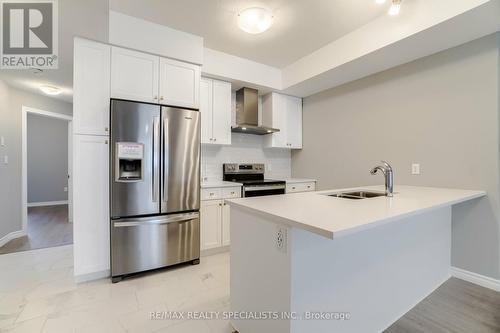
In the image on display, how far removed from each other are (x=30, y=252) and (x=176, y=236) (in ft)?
7.07

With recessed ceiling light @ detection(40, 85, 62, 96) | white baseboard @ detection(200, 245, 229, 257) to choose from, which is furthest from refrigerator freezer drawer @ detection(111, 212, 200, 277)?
recessed ceiling light @ detection(40, 85, 62, 96)

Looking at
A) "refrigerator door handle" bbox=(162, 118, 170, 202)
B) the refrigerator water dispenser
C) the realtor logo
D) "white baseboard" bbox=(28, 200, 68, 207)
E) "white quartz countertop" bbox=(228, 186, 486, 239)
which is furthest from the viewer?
"white baseboard" bbox=(28, 200, 68, 207)

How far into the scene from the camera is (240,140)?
156 inches

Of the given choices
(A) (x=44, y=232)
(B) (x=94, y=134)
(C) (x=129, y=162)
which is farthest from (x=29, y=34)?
(A) (x=44, y=232)

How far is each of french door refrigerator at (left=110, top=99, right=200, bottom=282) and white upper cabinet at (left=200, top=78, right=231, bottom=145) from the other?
24.1 inches

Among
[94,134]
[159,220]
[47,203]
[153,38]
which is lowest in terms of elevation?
[47,203]

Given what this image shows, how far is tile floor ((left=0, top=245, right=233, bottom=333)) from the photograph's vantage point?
1704mm

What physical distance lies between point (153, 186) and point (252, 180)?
174 cm

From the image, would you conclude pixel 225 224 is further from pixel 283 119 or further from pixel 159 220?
pixel 283 119

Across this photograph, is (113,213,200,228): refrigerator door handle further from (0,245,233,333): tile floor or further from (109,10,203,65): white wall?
(109,10,203,65): white wall

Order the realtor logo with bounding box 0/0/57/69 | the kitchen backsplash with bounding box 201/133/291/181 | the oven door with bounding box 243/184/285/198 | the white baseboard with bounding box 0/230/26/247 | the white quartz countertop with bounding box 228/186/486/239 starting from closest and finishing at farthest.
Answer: the white quartz countertop with bounding box 228/186/486/239 → the realtor logo with bounding box 0/0/57/69 → the oven door with bounding box 243/184/285/198 → the white baseboard with bounding box 0/230/26/247 → the kitchen backsplash with bounding box 201/133/291/181

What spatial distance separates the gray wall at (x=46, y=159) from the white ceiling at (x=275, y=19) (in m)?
5.88

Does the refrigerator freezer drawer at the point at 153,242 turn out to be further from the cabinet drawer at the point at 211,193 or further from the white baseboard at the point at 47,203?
the white baseboard at the point at 47,203

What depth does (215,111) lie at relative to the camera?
342 centimetres
